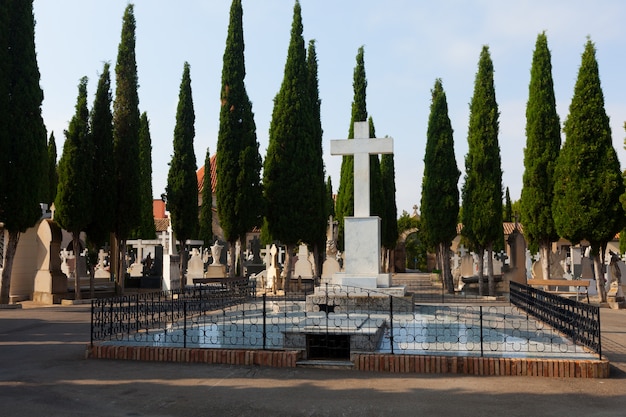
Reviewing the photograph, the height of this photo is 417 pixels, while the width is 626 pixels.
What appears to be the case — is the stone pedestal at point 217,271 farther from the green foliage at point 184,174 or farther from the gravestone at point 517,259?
the gravestone at point 517,259

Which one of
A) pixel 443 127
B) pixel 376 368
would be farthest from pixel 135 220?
pixel 376 368

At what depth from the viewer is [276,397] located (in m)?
6.04

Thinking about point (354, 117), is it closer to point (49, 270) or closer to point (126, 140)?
point (126, 140)

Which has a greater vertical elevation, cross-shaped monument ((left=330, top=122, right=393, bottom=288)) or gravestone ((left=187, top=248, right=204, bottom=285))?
cross-shaped monument ((left=330, top=122, right=393, bottom=288))

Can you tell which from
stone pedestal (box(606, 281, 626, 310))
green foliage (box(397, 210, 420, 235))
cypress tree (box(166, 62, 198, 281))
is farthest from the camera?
green foliage (box(397, 210, 420, 235))

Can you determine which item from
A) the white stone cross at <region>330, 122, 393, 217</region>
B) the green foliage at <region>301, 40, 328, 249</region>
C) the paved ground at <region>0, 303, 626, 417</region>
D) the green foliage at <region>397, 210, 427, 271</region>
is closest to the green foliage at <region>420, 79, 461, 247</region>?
the green foliage at <region>301, 40, 328, 249</region>

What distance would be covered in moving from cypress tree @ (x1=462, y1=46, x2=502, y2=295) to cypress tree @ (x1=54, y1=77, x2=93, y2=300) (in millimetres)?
15358

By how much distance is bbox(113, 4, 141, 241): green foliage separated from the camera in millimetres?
23109

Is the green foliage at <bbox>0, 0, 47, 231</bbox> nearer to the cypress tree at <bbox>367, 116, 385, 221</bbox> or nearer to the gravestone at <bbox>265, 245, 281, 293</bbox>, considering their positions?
the gravestone at <bbox>265, 245, 281, 293</bbox>

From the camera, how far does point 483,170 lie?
22188 mm

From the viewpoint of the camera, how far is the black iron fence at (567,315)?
770cm

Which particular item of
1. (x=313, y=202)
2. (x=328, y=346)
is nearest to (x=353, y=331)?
(x=328, y=346)

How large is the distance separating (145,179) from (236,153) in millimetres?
11804

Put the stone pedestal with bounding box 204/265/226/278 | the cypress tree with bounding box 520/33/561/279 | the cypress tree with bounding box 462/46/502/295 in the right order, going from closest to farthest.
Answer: the cypress tree with bounding box 520/33/561/279 → the cypress tree with bounding box 462/46/502/295 → the stone pedestal with bounding box 204/265/226/278
